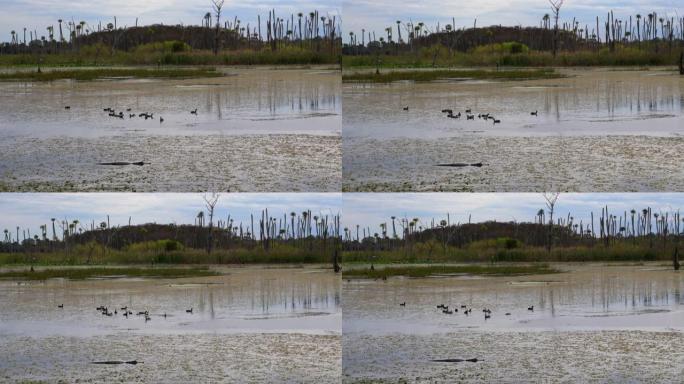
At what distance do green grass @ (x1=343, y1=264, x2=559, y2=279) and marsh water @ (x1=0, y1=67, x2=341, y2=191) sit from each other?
109cm

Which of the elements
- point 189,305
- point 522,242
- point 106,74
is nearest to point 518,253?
point 522,242

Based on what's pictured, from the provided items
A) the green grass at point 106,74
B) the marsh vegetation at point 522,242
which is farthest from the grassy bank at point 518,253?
the green grass at point 106,74

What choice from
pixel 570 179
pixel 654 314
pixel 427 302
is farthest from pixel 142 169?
pixel 654 314

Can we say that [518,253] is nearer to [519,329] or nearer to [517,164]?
[519,329]

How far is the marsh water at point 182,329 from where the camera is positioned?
1571cm

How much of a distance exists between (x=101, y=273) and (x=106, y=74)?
2.53m

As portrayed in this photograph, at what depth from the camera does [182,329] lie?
16156mm

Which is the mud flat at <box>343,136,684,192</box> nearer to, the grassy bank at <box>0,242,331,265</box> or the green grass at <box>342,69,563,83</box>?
the green grass at <box>342,69,563,83</box>

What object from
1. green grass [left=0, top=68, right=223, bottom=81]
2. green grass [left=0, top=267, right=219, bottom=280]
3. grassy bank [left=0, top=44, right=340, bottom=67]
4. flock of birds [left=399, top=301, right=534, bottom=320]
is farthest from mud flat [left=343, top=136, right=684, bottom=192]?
green grass [left=0, top=267, right=219, bottom=280]

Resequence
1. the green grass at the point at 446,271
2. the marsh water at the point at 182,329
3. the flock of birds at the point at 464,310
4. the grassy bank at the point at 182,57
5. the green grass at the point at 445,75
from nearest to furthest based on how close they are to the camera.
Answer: the marsh water at the point at 182,329
the green grass at the point at 446,271
the flock of birds at the point at 464,310
the green grass at the point at 445,75
the grassy bank at the point at 182,57

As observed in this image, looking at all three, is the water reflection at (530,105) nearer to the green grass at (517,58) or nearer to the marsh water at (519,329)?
the green grass at (517,58)

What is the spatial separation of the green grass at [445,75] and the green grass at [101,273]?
290cm

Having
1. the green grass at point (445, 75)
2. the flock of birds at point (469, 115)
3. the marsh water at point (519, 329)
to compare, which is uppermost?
the green grass at point (445, 75)

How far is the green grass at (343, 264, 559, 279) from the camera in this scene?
633 inches
